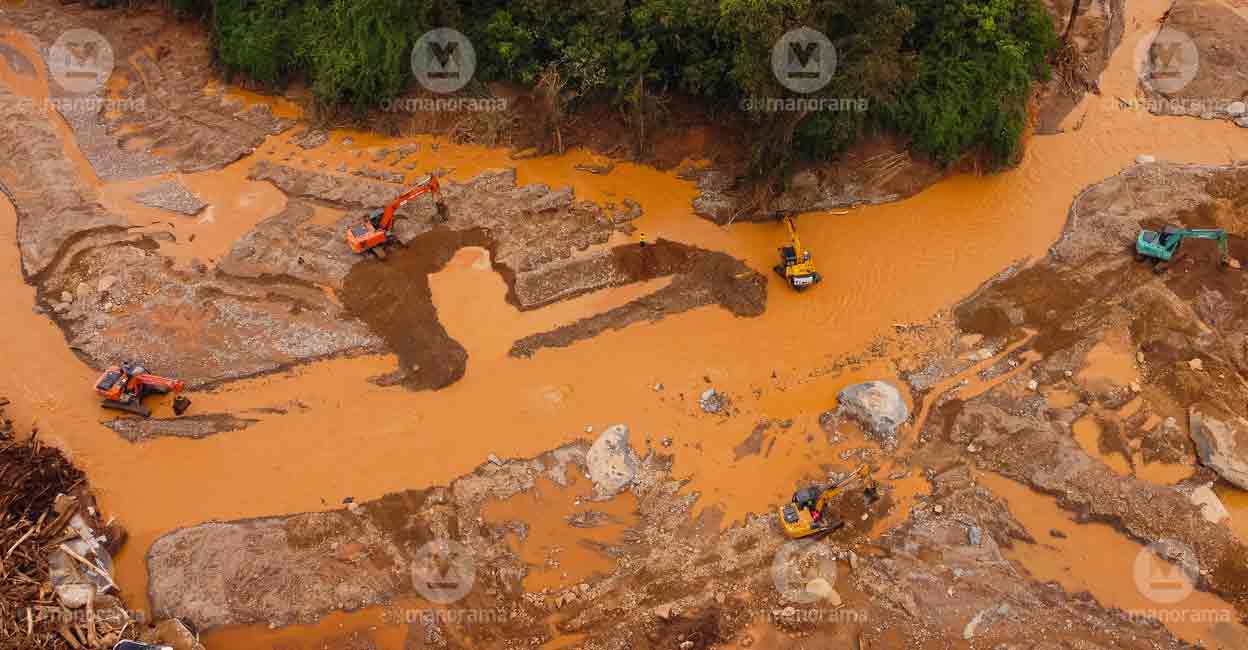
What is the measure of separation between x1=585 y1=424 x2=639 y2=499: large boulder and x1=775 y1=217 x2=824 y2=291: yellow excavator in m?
5.49

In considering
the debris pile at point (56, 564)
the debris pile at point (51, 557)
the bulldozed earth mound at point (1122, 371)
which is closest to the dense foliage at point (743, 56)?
the bulldozed earth mound at point (1122, 371)

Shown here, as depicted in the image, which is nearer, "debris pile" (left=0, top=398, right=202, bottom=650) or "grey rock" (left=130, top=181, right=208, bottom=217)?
"debris pile" (left=0, top=398, right=202, bottom=650)

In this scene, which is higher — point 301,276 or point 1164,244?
point 1164,244

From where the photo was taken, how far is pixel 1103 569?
1273 centimetres

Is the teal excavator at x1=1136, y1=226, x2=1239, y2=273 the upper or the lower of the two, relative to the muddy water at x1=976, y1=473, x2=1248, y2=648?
upper

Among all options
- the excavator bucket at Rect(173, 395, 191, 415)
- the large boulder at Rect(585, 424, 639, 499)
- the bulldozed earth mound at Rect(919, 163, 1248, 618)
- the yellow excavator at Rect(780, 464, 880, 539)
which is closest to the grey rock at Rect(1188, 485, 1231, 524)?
the bulldozed earth mound at Rect(919, 163, 1248, 618)

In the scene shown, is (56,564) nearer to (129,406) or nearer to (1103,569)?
(129,406)

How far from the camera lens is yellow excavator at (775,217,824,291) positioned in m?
16.8

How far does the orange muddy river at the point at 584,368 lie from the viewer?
46.5 feet

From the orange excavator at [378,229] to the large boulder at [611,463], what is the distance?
24.7ft

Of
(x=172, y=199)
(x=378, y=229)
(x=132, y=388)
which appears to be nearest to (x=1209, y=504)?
(x=378, y=229)

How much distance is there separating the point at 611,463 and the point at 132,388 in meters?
9.89

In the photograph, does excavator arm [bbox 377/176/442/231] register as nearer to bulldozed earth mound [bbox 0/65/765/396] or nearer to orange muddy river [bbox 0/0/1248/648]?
bulldozed earth mound [bbox 0/65/765/396]

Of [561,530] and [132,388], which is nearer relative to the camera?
[561,530]
